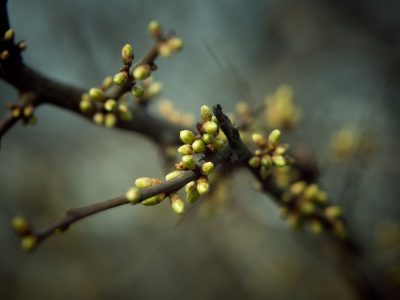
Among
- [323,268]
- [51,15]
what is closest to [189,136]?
[51,15]

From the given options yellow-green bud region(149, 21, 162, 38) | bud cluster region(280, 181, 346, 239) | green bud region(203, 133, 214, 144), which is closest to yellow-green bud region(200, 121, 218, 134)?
green bud region(203, 133, 214, 144)

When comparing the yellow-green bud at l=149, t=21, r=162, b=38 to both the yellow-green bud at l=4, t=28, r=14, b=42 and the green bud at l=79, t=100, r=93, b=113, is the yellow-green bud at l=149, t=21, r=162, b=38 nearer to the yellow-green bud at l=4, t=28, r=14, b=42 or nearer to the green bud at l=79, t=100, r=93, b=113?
the green bud at l=79, t=100, r=93, b=113

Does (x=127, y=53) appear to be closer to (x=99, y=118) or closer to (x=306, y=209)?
(x=99, y=118)

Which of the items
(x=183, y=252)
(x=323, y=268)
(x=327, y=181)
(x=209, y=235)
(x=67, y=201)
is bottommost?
(x=67, y=201)

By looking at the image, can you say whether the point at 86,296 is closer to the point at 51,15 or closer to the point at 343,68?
the point at 51,15

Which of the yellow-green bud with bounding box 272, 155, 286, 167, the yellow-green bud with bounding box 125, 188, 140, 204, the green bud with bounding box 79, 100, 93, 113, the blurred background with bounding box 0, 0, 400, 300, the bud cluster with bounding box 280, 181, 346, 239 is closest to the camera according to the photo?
the yellow-green bud with bounding box 125, 188, 140, 204

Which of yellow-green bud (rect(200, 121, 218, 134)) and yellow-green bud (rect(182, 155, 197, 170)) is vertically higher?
yellow-green bud (rect(200, 121, 218, 134))

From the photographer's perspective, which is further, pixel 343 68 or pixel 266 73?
pixel 266 73

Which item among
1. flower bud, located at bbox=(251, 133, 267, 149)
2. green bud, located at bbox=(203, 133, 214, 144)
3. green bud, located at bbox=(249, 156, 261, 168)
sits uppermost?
flower bud, located at bbox=(251, 133, 267, 149)
